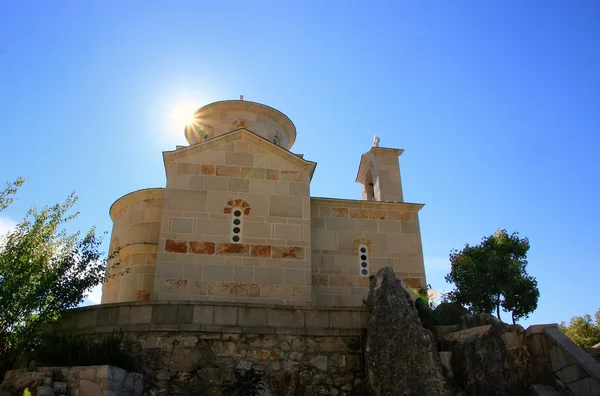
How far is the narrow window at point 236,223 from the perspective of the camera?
11.7 meters

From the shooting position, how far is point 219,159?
492 inches

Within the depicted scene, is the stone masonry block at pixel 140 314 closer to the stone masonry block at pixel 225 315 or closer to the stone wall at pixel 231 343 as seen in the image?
the stone wall at pixel 231 343

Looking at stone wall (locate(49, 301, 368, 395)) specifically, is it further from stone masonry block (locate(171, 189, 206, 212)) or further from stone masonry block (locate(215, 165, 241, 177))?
stone masonry block (locate(215, 165, 241, 177))

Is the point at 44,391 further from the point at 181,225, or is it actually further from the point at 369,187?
the point at 369,187

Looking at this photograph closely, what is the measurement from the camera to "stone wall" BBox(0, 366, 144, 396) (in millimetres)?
7227

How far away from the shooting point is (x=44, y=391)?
23.2 ft

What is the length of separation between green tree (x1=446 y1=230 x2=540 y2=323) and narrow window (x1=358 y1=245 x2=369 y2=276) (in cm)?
894

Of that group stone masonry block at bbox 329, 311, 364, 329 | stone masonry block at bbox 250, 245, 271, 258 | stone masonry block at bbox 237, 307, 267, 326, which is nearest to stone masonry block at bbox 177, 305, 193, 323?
stone masonry block at bbox 237, 307, 267, 326

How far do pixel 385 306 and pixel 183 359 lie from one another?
3.73 meters

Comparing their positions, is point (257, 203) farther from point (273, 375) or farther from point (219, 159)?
point (273, 375)

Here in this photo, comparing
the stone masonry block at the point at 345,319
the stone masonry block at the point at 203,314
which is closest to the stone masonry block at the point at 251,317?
the stone masonry block at the point at 203,314

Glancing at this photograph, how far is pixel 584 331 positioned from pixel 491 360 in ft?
66.2

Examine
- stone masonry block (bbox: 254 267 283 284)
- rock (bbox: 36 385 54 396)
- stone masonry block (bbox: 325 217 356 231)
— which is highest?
stone masonry block (bbox: 325 217 356 231)

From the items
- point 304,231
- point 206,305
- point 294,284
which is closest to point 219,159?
point 304,231
